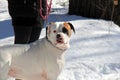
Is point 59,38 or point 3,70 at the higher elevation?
point 59,38

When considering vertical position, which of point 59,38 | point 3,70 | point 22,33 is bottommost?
point 3,70

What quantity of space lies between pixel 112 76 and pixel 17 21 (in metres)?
1.39

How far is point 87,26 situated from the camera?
692cm

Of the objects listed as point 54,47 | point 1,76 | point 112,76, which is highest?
point 54,47

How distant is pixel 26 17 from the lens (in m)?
4.17

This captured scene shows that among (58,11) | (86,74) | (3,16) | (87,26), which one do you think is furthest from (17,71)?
(58,11)

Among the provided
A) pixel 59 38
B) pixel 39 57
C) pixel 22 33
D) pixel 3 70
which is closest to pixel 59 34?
pixel 59 38

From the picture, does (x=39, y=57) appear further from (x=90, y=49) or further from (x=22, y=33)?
(x=90, y=49)

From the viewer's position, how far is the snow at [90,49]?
4766 mm

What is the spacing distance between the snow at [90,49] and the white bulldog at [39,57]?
867 millimetres

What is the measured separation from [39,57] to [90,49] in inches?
80.5

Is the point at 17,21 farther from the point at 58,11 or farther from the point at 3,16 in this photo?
the point at 58,11

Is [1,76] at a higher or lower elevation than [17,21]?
lower

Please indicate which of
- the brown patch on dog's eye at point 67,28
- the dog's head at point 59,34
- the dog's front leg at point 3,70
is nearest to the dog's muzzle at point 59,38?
the dog's head at point 59,34
